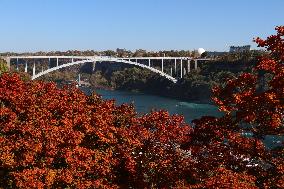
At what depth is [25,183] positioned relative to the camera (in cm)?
1236

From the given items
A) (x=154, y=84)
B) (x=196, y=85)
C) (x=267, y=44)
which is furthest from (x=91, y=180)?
(x=154, y=84)

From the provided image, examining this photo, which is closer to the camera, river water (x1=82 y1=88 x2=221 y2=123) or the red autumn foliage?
the red autumn foliage

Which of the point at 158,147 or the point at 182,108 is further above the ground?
the point at 158,147

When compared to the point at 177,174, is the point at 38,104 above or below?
above

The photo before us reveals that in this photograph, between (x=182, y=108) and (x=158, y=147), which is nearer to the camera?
(x=158, y=147)

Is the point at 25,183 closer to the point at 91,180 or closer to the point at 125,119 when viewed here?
the point at 91,180

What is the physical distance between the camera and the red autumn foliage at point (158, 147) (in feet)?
36.8

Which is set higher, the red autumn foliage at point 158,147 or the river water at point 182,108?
the red autumn foliage at point 158,147

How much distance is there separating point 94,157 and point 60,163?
999 millimetres

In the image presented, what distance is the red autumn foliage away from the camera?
36.8 feet

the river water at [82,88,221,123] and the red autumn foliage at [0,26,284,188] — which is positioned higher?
the red autumn foliage at [0,26,284,188]

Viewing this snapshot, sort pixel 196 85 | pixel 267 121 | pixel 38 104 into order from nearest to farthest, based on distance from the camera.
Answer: pixel 267 121 < pixel 38 104 < pixel 196 85

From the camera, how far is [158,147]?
15414 millimetres

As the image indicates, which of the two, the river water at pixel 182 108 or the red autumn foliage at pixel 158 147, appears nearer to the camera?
the red autumn foliage at pixel 158 147
